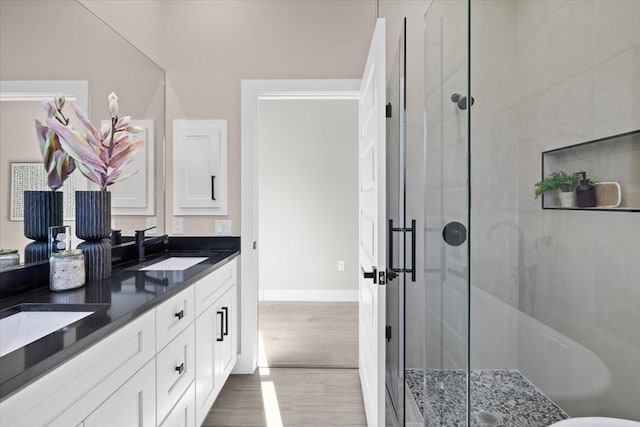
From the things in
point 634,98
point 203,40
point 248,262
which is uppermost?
point 203,40

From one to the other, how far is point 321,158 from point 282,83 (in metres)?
1.68

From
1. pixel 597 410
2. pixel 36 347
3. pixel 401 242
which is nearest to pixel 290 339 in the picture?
pixel 401 242

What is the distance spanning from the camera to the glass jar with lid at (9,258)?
1.23 m

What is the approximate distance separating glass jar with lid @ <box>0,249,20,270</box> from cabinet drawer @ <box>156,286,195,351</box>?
583 mm

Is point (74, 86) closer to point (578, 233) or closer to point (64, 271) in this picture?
point (64, 271)

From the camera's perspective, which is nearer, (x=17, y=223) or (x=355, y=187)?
(x=17, y=223)

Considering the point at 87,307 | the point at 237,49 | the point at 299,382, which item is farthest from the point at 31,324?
the point at 237,49

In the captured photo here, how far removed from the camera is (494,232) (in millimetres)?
2016

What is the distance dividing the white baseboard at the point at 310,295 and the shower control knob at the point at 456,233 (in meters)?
2.91

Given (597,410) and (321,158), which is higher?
(321,158)

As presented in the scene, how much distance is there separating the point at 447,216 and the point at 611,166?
87cm

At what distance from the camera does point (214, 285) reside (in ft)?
6.27

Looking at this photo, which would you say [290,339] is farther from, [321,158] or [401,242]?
[321,158]

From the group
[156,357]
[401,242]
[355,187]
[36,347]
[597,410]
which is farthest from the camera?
[355,187]
